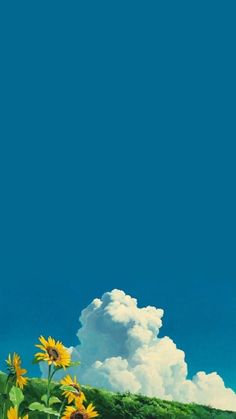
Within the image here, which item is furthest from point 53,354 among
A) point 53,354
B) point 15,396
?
point 15,396

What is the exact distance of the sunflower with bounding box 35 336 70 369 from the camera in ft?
19.3

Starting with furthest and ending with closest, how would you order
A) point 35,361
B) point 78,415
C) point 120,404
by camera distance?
point 120,404 → point 35,361 → point 78,415

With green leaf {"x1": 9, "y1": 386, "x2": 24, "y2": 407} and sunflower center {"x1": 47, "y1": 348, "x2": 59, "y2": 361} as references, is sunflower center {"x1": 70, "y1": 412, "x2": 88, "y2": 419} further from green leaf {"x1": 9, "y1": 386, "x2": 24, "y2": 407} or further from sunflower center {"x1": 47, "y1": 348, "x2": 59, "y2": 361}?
green leaf {"x1": 9, "y1": 386, "x2": 24, "y2": 407}

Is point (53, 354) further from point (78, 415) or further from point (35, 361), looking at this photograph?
point (78, 415)

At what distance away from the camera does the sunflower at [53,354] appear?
19.3 feet

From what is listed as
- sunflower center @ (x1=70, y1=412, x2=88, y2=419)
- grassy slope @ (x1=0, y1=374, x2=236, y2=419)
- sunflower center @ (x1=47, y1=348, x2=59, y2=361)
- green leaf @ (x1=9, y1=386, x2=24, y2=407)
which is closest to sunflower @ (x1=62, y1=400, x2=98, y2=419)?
sunflower center @ (x1=70, y1=412, x2=88, y2=419)

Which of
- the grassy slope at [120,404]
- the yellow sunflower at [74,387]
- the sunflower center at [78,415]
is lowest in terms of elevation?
the sunflower center at [78,415]

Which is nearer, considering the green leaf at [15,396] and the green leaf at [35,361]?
the green leaf at [15,396]

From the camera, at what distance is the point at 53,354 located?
5934mm

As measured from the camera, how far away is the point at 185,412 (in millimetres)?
13234

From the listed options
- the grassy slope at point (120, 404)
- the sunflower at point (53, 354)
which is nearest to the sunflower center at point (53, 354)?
the sunflower at point (53, 354)

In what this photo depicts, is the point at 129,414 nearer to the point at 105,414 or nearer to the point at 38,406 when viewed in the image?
the point at 105,414

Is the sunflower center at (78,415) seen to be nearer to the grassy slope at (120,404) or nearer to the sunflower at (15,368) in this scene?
the sunflower at (15,368)

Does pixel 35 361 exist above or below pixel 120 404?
below
